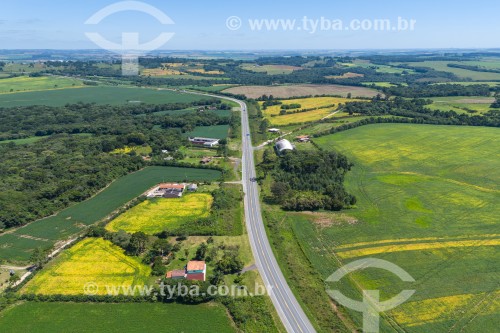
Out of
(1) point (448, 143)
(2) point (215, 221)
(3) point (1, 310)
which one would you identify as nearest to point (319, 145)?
(1) point (448, 143)

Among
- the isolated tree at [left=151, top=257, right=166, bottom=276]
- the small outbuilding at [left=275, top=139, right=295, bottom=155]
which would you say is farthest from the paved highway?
the small outbuilding at [left=275, top=139, right=295, bottom=155]

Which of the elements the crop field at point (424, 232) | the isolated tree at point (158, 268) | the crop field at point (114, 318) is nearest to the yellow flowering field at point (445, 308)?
the crop field at point (424, 232)

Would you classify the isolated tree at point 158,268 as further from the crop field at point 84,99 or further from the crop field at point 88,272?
the crop field at point 84,99

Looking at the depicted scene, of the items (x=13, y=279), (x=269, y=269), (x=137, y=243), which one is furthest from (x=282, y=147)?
(x=13, y=279)

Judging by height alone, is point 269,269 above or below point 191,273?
below

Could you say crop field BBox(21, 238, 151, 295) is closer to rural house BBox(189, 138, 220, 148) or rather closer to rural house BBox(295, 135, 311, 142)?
rural house BBox(189, 138, 220, 148)

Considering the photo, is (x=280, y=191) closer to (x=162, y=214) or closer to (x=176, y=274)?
(x=162, y=214)

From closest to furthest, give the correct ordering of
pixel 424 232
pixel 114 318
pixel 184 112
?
pixel 114 318 < pixel 424 232 < pixel 184 112

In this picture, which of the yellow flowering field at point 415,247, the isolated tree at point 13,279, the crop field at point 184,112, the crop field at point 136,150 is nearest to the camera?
the isolated tree at point 13,279
